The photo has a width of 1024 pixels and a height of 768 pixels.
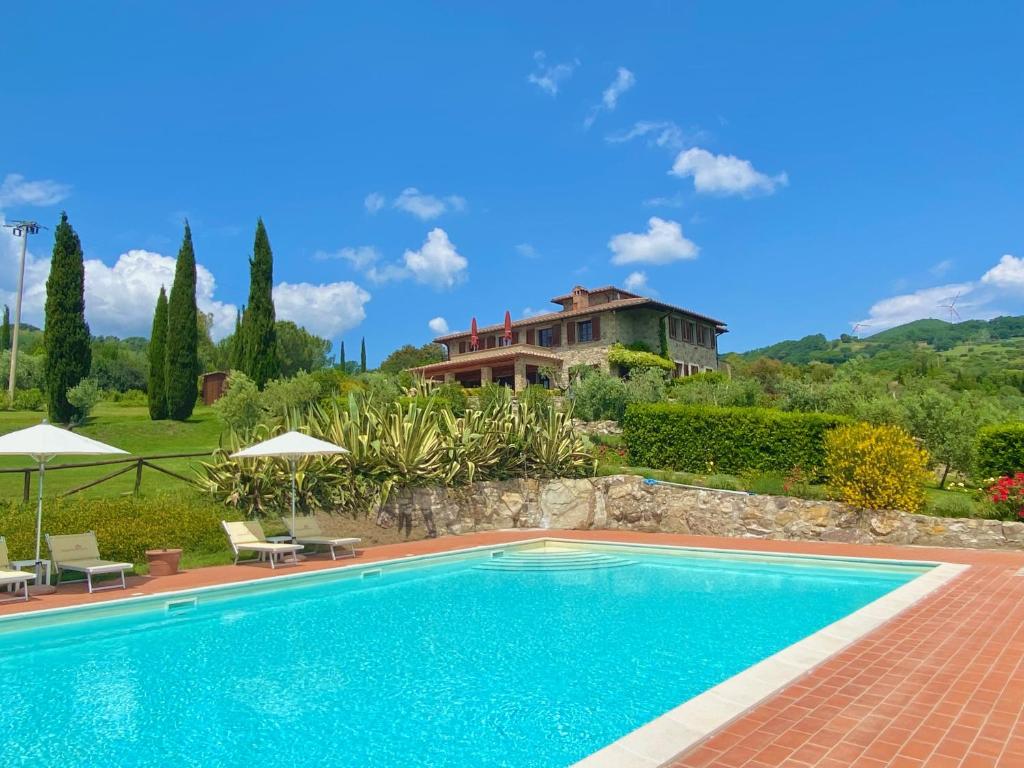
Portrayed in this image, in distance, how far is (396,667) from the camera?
6.62 meters

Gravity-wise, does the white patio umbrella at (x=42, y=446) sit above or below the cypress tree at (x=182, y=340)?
below

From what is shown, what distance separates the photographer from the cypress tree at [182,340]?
34.7m

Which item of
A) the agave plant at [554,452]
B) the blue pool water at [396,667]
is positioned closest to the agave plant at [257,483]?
the blue pool water at [396,667]

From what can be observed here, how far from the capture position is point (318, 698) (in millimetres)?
5738

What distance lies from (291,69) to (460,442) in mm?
10137

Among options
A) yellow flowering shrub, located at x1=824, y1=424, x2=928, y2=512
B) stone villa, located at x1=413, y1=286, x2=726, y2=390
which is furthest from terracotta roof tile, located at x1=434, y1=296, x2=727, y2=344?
yellow flowering shrub, located at x1=824, y1=424, x2=928, y2=512

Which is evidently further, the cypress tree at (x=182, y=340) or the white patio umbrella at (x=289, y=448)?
the cypress tree at (x=182, y=340)

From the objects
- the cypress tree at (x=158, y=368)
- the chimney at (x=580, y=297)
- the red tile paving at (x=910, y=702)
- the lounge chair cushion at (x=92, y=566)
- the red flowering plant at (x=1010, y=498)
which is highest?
the chimney at (x=580, y=297)

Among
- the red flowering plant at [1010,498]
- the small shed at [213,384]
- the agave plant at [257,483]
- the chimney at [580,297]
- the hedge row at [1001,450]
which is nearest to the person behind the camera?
the red flowering plant at [1010,498]

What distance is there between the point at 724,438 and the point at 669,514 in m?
3.14

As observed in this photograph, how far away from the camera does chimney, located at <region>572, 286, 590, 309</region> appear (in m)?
44.7

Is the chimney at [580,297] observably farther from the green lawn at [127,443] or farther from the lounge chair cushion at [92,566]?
the lounge chair cushion at [92,566]

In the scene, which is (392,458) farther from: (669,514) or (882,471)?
(882,471)

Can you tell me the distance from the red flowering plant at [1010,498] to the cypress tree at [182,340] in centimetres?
3463
